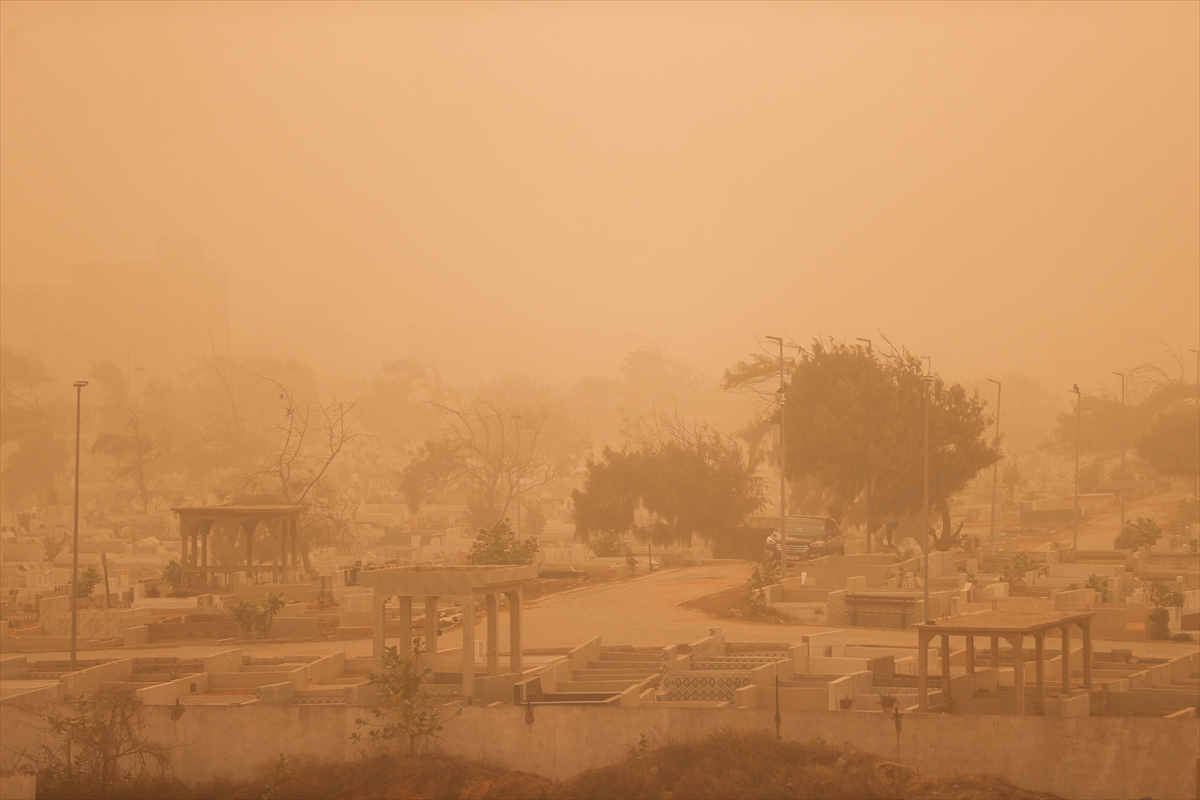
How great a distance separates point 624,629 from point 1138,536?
20042 millimetres

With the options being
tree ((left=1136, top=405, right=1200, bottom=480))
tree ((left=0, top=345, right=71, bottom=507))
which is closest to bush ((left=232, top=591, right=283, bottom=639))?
tree ((left=1136, top=405, right=1200, bottom=480))

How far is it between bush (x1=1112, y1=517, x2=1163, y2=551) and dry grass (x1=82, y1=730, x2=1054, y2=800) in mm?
26616

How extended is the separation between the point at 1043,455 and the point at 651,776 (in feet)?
316

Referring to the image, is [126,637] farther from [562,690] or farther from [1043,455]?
[1043,455]

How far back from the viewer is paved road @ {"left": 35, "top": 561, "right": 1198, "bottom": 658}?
89.4 feet

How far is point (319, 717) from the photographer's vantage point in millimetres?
19250

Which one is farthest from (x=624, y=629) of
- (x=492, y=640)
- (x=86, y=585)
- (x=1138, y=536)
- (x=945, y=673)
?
(x=1138, y=536)

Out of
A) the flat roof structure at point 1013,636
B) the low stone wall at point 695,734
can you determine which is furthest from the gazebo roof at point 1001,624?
the low stone wall at point 695,734

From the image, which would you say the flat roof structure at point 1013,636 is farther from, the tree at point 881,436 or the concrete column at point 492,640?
the tree at point 881,436

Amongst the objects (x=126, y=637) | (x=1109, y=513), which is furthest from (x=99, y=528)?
(x=1109, y=513)

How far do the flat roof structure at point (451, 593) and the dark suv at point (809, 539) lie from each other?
61.0 ft

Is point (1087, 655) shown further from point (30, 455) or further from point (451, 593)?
point (30, 455)

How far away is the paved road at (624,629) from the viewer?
27.2 m

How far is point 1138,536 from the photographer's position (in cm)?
4091
